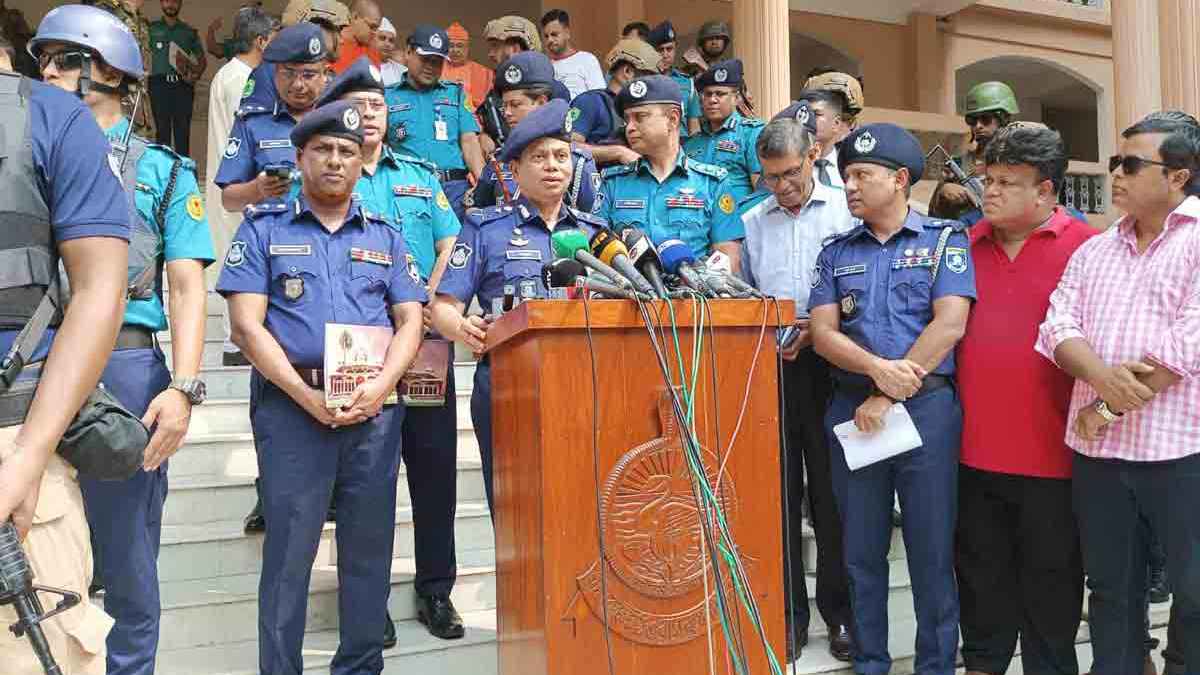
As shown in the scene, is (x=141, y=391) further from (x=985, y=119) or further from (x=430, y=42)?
(x=985, y=119)

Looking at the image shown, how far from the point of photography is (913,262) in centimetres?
383

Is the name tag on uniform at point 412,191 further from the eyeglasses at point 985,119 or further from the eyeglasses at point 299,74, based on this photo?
the eyeglasses at point 985,119

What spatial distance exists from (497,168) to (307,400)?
1591mm

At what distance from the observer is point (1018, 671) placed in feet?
13.7

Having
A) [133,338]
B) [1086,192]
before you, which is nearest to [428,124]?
[133,338]

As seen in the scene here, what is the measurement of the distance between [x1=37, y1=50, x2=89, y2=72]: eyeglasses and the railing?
11615mm

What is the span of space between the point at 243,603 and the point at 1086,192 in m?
11.4

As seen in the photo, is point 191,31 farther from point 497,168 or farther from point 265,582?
point 265,582

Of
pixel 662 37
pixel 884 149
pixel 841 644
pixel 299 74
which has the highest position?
pixel 662 37

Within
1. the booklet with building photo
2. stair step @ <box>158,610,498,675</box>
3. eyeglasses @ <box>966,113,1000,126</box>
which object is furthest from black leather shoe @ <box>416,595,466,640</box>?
eyeglasses @ <box>966,113,1000,126</box>

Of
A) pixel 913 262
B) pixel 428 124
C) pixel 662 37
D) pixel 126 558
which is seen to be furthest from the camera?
pixel 662 37

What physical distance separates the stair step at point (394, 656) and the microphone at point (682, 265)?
1867 millimetres

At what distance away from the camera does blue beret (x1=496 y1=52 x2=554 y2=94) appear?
15.2 feet

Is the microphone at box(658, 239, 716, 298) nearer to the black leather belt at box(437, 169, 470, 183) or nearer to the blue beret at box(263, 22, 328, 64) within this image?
the blue beret at box(263, 22, 328, 64)
